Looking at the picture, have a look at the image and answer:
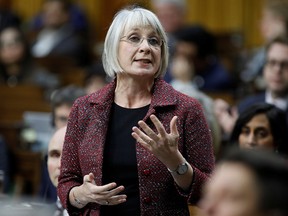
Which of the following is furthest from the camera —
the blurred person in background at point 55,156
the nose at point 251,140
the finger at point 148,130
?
the nose at point 251,140

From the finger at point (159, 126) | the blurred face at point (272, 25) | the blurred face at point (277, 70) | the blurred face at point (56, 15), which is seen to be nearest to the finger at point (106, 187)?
the finger at point (159, 126)

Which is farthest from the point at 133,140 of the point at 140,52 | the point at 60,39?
the point at 60,39

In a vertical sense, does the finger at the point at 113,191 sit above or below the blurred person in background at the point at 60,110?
above

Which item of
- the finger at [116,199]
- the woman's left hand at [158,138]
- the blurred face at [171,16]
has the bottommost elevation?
the finger at [116,199]

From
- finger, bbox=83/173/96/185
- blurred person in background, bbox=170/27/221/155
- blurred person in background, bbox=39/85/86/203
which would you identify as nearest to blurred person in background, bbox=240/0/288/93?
blurred person in background, bbox=170/27/221/155

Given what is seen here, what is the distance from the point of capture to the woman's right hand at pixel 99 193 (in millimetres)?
3402

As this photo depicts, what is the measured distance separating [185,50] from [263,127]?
8.99ft

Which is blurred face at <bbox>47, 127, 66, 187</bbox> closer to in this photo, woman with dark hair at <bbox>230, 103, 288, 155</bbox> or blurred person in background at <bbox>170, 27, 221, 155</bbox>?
woman with dark hair at <bbox>230, 103, 288, 155</bbox>

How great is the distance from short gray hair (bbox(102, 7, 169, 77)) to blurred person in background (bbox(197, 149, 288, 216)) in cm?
146

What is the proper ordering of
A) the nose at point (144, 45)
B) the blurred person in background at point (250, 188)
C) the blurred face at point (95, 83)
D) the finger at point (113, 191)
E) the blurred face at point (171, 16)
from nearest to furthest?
the blurred person in background at point (250, 188) → the finger at point (113, 191) → the nose at point (144, 45) → the blurred face at point (95, 83) → the blurred face at point (171, 16)

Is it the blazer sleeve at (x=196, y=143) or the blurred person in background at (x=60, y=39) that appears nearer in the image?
the blazer sleeve at (x=196, y=143)

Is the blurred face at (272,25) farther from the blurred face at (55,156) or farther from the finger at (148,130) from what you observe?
the finger at (148,130)

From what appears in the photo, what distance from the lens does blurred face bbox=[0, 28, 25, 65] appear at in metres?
8.73

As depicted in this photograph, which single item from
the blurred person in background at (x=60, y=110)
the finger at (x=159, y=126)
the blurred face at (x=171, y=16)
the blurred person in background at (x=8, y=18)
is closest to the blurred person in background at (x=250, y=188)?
the finger at (x=159, y=126)
